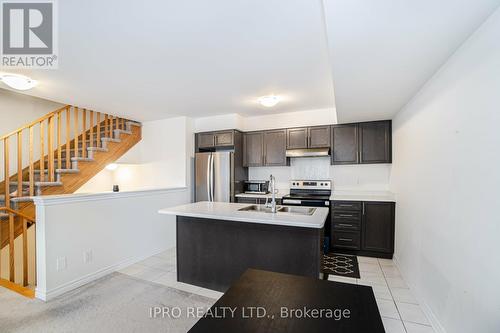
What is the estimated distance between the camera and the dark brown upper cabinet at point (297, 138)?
4.27 m

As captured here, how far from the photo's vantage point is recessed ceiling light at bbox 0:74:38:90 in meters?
2.57

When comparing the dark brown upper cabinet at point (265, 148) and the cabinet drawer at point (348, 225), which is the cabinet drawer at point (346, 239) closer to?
the cabinet drawer at point (348, 225)

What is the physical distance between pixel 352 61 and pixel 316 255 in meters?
1.75

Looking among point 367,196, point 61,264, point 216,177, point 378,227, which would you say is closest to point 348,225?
point 378,227

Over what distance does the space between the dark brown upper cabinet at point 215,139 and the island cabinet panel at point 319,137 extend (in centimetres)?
155

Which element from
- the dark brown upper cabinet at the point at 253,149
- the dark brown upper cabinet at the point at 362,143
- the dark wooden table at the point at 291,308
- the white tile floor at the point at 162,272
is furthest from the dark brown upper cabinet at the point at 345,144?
the dark wooden table at the point at 291,308

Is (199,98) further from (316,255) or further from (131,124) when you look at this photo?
(316,255)

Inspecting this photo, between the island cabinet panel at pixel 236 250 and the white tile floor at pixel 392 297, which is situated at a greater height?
the island cabinet panel at pixel 236 250

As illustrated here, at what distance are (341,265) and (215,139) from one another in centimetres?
317

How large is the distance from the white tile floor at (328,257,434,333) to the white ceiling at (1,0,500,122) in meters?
2.24

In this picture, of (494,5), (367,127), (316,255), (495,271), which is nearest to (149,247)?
(316,255)

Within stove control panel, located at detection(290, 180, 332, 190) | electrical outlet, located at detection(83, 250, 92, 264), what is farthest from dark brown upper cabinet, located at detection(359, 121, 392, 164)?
electrical outlet, located at detection(83, 250, 92, 264)

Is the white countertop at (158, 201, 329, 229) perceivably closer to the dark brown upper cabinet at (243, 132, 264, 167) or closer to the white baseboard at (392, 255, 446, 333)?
the white baseboard at (392, 255, 446, 333)

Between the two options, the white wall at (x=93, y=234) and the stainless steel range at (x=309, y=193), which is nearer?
the white wall at (x=93, y=234)
